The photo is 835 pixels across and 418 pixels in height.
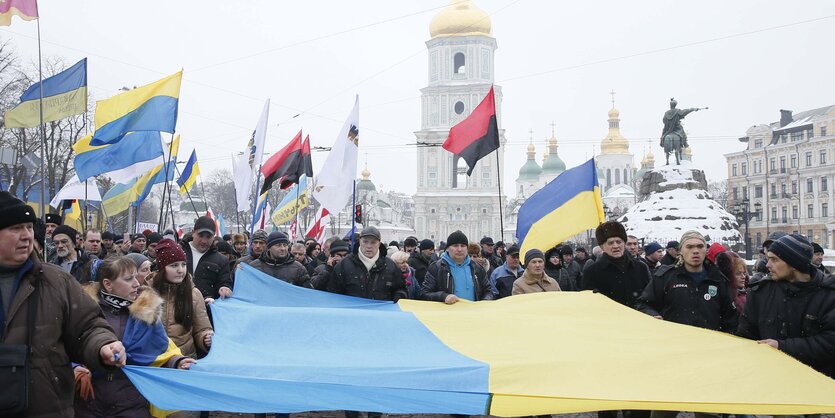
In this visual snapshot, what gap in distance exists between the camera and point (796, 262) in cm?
484

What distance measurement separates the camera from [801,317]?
482 centimetres

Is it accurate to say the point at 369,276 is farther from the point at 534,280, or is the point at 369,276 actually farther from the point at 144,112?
the point at 144,112

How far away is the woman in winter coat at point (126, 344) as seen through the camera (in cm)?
410

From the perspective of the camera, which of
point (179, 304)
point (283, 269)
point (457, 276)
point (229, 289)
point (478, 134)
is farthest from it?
point (478, 134)

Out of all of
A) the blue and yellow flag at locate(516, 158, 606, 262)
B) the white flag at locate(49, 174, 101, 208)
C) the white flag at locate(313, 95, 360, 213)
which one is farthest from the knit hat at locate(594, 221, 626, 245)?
the white flag at locate(49, 174, 101, 208)

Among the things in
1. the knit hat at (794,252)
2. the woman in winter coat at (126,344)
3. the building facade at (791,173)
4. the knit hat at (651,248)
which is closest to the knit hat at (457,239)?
the knit hat at (651,248)

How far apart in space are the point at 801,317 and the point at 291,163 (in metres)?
10.6

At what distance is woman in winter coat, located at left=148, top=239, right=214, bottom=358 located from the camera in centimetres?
530

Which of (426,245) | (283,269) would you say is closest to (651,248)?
(426,245)

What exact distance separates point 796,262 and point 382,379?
2792 millimetres

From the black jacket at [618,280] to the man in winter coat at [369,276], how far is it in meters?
1.91

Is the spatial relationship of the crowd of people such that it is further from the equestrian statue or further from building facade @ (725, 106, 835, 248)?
building facade @ (725, 106, 835, 248)

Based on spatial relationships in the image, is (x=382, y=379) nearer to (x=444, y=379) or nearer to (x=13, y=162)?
(x=444, y=379)

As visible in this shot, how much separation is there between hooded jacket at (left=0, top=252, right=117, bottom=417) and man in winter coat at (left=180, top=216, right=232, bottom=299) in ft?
12.8
